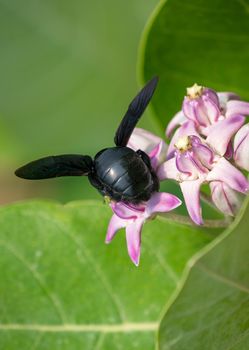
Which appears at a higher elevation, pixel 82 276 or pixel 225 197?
pixel 225 197

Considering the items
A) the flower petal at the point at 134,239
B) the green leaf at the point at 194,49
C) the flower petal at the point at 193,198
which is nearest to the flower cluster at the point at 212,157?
the flower petal at the point at 193,198

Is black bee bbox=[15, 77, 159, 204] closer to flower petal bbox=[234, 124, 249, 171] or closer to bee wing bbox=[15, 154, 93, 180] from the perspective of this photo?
bee wing bbox=[15, 154, 93, 180]

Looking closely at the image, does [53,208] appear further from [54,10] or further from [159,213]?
[54,10]

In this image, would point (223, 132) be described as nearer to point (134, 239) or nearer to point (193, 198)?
point (193, 198)

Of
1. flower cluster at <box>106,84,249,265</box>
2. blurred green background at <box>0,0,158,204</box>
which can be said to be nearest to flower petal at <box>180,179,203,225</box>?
flower cluster at <box>106,84,249,265</box>

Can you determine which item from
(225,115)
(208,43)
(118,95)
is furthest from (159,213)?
(118,95)

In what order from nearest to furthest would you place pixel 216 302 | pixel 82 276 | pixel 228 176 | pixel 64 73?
pixel 216 302 → pixel 228 176 → pixel 82 276 → pixel 64 73

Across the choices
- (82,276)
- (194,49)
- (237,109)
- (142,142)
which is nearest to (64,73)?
(194,49)
